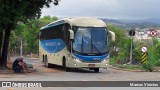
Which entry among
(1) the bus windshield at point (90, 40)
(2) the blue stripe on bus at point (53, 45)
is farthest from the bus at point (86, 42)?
(2) the blue stripe on bus at point (53, 45)

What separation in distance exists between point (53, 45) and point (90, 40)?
21.0 ft

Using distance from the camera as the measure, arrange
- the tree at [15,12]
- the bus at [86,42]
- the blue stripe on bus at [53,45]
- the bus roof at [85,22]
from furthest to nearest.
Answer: the blue stripe on bus at [53,45] → the bus roof at [85,22] → the bus at [86,42] → the tree at [15,12]

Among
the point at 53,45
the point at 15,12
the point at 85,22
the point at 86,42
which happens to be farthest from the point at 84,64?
the point at 53,45

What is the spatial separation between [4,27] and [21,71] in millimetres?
3191

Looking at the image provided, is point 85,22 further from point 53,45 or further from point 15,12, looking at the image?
point 53,45

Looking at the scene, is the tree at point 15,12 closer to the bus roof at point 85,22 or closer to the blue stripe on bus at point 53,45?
the bus roof at point 85,22

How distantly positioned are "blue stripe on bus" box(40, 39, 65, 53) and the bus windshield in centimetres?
247

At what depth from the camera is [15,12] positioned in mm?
29938

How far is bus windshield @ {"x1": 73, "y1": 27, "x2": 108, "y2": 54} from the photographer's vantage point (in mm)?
31812

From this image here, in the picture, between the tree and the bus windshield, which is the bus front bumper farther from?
the tree

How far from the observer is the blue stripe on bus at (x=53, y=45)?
1374 inches

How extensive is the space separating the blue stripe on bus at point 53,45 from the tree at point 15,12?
118 inches

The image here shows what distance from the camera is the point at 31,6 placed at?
32531 millimetres

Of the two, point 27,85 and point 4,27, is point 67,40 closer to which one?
point 4,27
